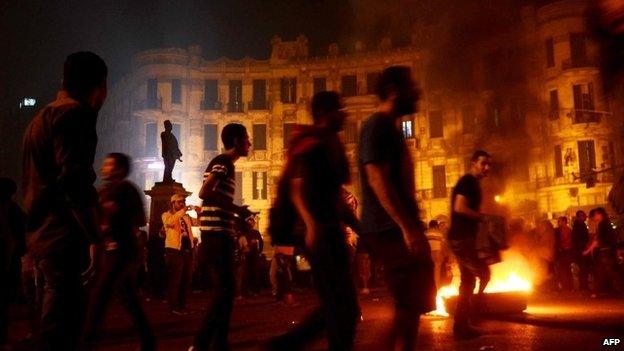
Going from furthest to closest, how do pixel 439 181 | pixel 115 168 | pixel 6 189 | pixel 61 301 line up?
pixel 439 181
pixel 6 189
pixel 115 168
pixel 61 301

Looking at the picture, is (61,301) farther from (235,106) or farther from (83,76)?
(235,106)

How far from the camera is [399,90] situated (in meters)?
3.86

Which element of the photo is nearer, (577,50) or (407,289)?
(407,289)

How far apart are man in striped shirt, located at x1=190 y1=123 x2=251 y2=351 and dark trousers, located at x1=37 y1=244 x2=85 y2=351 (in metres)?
1.77

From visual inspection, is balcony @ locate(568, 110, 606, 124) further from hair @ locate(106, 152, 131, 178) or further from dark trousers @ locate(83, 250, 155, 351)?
dark trousers @ locate(83, 250, 155, 351)

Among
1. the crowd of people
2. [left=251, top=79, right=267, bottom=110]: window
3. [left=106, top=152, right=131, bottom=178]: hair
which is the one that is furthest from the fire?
[left=251, top=79, right=267, bottom=110]: window

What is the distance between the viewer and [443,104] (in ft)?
152

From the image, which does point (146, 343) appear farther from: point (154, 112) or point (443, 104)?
point (154, 112)

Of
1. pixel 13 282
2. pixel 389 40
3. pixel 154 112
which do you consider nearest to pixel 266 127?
pixel 154 112

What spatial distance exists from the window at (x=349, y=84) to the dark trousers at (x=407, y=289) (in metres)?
48.6

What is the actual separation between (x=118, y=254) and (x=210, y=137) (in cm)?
4752

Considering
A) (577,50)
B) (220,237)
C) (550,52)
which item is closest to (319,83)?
(550,52)

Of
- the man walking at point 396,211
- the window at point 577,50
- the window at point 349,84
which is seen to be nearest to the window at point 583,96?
the window at point 577,50

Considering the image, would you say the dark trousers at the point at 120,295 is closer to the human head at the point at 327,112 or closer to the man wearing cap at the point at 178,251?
the human head at the point at 327,112
